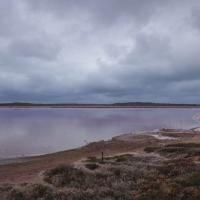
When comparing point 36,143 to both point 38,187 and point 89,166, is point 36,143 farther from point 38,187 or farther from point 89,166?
point 38,187

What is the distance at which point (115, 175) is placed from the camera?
12.3m

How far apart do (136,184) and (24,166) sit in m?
14.6

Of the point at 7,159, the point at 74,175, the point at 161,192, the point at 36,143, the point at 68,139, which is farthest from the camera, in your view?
the point at 68,139

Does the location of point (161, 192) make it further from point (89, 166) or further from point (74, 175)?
point (89, 166)

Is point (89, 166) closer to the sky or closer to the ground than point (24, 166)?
closer to the sky

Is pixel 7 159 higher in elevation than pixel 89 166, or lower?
lower

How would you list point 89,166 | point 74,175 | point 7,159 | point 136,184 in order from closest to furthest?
point 136,184
point 74,175
point 89,166
point 7,159

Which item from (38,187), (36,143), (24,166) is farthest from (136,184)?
(36,143)

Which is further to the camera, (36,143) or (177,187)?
(36,143)

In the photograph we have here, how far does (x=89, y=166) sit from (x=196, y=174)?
4.94 metres

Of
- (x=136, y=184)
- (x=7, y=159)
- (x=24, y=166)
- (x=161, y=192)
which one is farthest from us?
(x=7, y=159)

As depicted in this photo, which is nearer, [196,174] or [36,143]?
[196,174]

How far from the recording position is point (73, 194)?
31.8 ft

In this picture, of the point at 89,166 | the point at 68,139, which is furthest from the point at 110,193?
the point at 68,139
